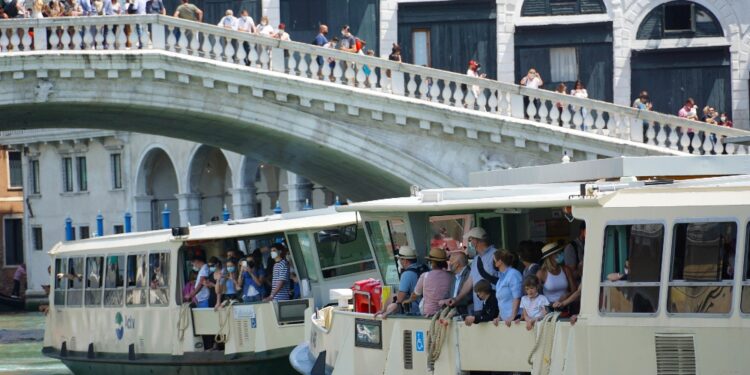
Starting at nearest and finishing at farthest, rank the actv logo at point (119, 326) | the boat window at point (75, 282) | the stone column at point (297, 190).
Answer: the actv logo at point (119, 326) → the boat window at point (75, 282) → the stone column at point (297, 190)

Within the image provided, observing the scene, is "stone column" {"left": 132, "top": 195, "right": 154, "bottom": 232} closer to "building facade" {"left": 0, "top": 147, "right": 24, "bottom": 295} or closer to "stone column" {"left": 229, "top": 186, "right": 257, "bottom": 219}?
"stone column" {"left": 229, "top": 186, "right": 257, "bottom": 219}

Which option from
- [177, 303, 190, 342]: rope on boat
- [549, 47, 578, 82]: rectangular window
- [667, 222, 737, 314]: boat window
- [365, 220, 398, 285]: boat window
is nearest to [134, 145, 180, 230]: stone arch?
[549, 47, 578, 82]: rectangular window

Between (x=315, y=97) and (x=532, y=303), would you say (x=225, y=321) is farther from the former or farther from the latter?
(x=315, y=97)

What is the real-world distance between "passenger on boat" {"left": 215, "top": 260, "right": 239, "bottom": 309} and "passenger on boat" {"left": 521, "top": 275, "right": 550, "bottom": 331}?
882 cm

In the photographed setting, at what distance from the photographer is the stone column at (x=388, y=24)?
110 ft

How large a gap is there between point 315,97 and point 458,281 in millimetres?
16255

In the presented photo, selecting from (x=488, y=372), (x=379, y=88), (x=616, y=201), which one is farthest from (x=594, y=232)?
(x=379, y=88)

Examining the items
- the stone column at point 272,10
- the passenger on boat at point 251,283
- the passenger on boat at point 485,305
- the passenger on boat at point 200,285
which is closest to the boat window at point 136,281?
the passenger on boat at point 200,285

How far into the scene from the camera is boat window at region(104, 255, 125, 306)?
23.5 meters

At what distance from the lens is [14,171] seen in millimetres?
61250

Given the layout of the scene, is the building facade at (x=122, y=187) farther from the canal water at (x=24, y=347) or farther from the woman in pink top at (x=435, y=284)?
the woman in pink top at (x=435, y=284)

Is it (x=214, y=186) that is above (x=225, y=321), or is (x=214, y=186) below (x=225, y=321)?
above

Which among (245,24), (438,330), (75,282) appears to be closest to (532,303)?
(438,330)

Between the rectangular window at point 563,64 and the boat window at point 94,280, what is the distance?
1199 centimetres
